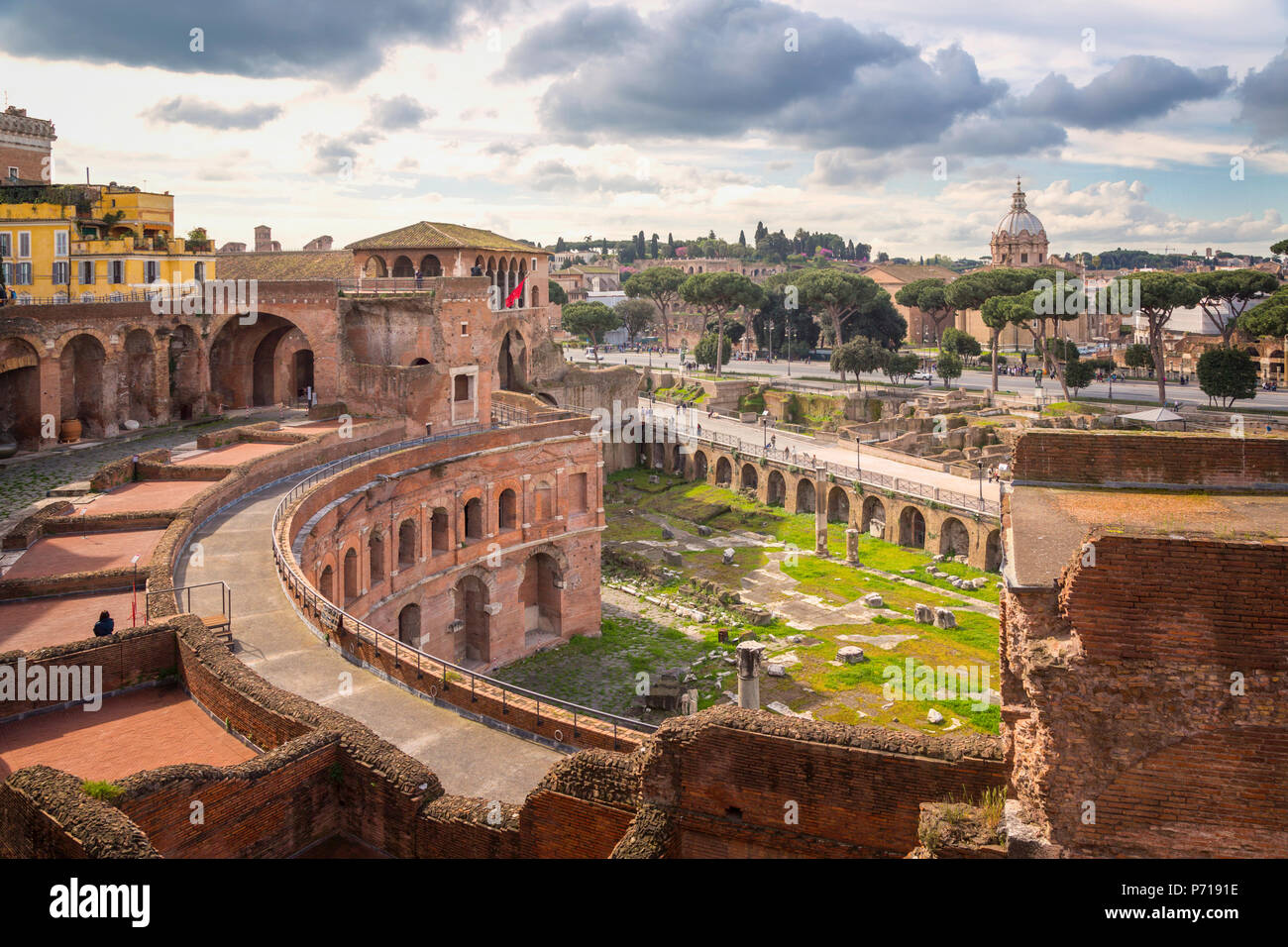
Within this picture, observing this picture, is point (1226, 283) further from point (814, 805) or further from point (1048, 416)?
point (814, 805)

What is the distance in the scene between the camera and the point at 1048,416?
59156 mm

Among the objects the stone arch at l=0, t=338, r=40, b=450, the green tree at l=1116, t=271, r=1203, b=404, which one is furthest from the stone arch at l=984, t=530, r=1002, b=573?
the stone arch at l=0, t=338, r=40, b=450

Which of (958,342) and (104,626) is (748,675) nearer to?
(104,626)

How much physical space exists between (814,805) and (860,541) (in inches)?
1441

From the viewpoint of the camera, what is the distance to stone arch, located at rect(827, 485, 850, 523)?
5266 cm

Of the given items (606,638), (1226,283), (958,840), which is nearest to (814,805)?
(958,840)

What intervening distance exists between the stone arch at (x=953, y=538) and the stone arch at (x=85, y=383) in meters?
32.1

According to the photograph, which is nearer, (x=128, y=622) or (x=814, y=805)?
(x=814, y=805)

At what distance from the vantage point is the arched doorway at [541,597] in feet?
119

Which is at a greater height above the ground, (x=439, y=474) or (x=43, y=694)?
(x=439, y=474)

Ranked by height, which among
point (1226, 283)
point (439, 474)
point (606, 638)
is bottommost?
point (606, 638)

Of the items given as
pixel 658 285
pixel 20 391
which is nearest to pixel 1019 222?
pixel 658 285

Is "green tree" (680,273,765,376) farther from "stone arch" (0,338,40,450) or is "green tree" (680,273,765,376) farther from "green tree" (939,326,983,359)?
"stone arch" (0,338,40,450)

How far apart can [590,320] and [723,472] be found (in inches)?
1385
